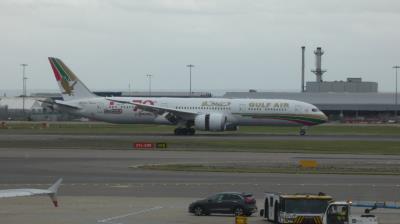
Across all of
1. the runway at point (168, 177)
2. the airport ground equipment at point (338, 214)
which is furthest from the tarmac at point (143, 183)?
the airport ground equipment at point (338, 214)

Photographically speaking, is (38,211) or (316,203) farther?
(38,211)

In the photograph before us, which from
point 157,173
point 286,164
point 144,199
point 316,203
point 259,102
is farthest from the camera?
point 259,102

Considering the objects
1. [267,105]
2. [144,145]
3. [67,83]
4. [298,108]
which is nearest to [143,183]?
[144,145]

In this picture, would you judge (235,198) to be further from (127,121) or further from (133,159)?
(127,121)

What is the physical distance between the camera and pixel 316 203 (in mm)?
35062

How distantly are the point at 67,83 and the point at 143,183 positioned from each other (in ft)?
182

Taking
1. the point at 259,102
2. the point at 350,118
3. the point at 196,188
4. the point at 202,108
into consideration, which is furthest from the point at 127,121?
the point at 350,118

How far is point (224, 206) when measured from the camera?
39031 millimetres

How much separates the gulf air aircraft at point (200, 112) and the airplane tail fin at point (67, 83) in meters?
1.20

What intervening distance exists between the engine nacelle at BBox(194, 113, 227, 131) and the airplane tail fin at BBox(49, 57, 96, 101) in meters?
16.0

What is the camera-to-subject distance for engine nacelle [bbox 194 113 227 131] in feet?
311

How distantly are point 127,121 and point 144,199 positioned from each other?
5791 cm

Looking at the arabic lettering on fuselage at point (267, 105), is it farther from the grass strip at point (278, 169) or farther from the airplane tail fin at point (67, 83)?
→ the grass strip at point (278, 169)

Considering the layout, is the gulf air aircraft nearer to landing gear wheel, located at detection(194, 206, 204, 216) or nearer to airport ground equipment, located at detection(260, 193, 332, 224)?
landing gear wheel, located at detection(194, 206, 204, 216)
